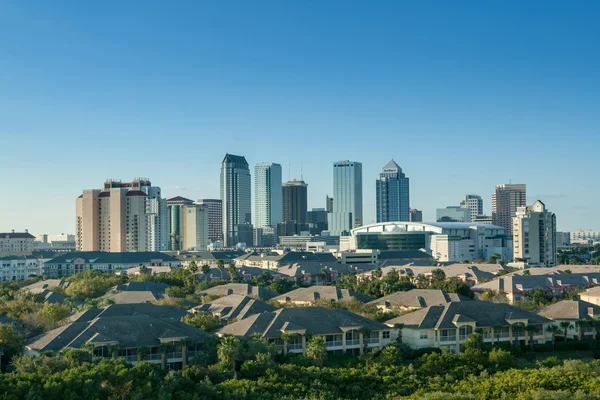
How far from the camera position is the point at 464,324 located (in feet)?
202

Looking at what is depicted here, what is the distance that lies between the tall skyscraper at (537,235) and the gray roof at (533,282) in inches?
1830

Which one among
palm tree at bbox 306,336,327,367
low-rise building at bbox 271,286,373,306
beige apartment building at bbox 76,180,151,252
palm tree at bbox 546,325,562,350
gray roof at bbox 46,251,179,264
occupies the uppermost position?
beige apartment building at bbox 76,180,151,252

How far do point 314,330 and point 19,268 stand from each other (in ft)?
367

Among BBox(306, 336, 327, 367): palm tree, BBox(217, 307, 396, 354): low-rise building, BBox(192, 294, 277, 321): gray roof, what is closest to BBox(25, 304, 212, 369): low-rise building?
BBox(217, 307, 396, 354): low-rise building

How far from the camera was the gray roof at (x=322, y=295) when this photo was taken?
82438 mm

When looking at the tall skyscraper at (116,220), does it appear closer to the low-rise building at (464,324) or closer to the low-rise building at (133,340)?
the low-rise building at (464,324)

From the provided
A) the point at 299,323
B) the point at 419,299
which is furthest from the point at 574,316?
the point at 299,323

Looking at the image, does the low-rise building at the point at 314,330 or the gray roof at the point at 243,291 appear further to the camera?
the gray roof at the point at 243,291

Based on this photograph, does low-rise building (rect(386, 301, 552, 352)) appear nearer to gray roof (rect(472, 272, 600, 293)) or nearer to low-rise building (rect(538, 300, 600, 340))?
low-rise building (rect(538, 300, 600, 340))

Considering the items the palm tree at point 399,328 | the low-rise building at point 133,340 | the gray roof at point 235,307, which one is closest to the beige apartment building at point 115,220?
the gray roof at point 235,307

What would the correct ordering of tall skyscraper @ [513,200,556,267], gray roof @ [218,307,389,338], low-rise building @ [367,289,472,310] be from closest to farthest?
gray roof @ [218,307,389,338]
low-rise building @ [367,289,472,310]
tall skyscraper @ [513,200,556,267]

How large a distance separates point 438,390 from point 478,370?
725 cm

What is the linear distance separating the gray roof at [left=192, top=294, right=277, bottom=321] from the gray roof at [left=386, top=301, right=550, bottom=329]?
38.9ft

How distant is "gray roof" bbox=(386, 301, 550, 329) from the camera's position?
2422 inches
